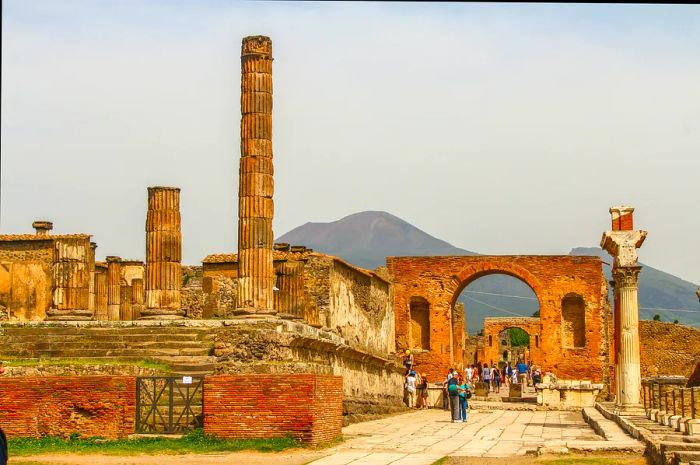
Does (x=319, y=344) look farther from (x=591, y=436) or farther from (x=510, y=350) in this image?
(x=510, y=350)

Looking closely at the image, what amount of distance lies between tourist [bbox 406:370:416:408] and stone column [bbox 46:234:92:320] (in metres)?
12.2

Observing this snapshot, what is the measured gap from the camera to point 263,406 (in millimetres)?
15664

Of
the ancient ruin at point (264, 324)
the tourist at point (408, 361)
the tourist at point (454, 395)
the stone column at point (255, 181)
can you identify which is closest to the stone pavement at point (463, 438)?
the tourist at point (454, 395)

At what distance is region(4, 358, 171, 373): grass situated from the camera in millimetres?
17875

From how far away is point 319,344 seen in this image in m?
22.7

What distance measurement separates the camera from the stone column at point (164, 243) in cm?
2444

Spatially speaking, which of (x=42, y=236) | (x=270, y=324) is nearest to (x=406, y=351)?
(x=42, y=236)

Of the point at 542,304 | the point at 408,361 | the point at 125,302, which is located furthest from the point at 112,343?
the point at 542,304

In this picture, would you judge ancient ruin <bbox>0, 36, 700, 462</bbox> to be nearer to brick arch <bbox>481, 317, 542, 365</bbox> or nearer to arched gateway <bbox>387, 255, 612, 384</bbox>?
arched gateway <bbox>387, 255, 612, 384</bbox>

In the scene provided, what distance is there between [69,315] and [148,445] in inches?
384

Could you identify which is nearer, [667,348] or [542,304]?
[542,304]

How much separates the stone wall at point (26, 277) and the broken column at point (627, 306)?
56.4 ft

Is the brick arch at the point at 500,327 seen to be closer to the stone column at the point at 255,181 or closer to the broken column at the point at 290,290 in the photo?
the broken column at the point at 290,290

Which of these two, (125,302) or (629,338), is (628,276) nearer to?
(629,338)
